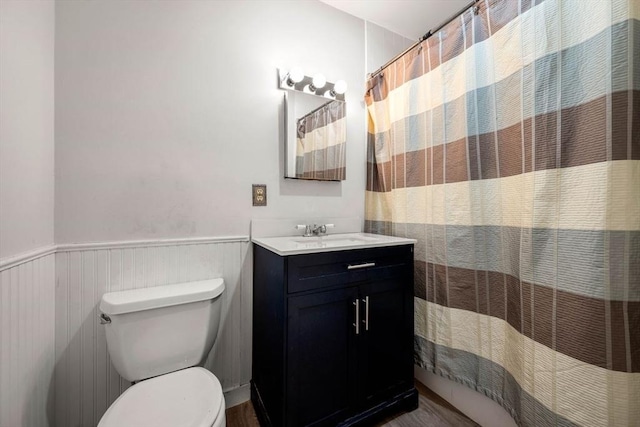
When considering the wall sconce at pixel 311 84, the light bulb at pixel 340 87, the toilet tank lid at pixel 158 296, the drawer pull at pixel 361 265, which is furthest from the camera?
the light bulb at pixel 340 87

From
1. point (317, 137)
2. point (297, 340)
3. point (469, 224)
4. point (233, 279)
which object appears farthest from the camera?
point (317, 137)

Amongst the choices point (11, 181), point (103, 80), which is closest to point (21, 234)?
point (11, 181)

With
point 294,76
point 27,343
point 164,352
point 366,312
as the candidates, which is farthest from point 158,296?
point 294,76

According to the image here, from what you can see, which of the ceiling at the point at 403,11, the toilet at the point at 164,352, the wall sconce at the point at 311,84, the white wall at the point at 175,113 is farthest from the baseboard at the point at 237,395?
the ceiling at the point at 403,11

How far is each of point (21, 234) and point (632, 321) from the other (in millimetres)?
1982

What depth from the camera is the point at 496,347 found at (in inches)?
45.9

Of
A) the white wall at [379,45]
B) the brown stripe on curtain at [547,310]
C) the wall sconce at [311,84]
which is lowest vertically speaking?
the brown stripe on curtain at [547,310]

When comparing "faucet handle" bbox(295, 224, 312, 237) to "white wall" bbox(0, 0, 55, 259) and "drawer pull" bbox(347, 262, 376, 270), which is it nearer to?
"drawer pull" bbox(347, 262, 376, 270)

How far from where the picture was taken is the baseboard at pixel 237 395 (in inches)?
55.4

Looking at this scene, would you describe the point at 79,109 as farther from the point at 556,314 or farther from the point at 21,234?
the point at 556,314

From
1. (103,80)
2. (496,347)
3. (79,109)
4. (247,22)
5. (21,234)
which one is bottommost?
(496,347)

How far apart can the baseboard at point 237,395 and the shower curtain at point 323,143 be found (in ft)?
4.16

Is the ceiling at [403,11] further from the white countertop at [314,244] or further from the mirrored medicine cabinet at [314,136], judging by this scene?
the white countertop at [314,244]

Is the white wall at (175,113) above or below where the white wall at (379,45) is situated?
below
